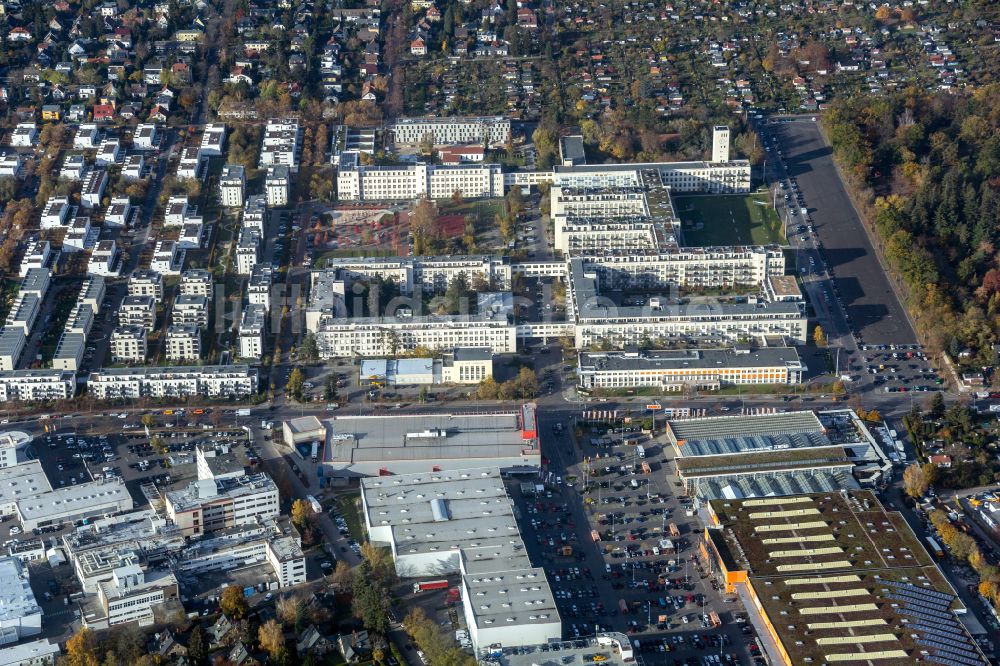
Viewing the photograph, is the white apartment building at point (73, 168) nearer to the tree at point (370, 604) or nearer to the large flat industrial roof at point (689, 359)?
the large flat industrial roof at point (689, 359)

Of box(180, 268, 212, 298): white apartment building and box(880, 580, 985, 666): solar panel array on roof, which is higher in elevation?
box(180, 268, 212, 298): white apartment building

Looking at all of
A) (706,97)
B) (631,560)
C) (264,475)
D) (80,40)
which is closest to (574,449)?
(631,560)

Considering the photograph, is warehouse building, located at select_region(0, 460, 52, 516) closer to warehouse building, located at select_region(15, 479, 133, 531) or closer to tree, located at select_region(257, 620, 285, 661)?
warehouse building, located at select_region(15, 479, 133, 531)

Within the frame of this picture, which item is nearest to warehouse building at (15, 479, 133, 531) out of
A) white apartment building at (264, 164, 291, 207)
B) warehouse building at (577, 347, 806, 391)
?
warehouse building at (577, 347, 806, 391)

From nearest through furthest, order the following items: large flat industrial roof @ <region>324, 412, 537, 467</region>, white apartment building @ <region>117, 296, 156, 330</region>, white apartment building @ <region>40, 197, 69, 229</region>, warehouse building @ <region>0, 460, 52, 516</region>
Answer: warehouse building @ <region>0, 460, 52, 516</region> < large flat industrial roof @ <region>324, 412, 537, 467</region> < white apartment building @ <region>117, 296, 156, 330</region> < white apartment building @ <region>40, 197, 69, 229</region>

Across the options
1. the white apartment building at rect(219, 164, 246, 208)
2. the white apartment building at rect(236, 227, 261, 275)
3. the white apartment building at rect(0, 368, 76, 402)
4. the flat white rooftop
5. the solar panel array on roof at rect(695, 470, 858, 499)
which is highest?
the white apartment building at rect(219, 164, 246, 208)

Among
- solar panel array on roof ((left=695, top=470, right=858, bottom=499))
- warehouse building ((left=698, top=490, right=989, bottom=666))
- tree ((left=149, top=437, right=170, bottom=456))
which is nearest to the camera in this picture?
warehouse building ((left=698, top=490, right=989, bottom=666))

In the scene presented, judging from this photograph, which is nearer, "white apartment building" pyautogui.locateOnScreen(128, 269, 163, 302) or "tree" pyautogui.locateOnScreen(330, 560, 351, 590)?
"tree" pyautogui.locateOnScreen(330, 560, 351, 590)
